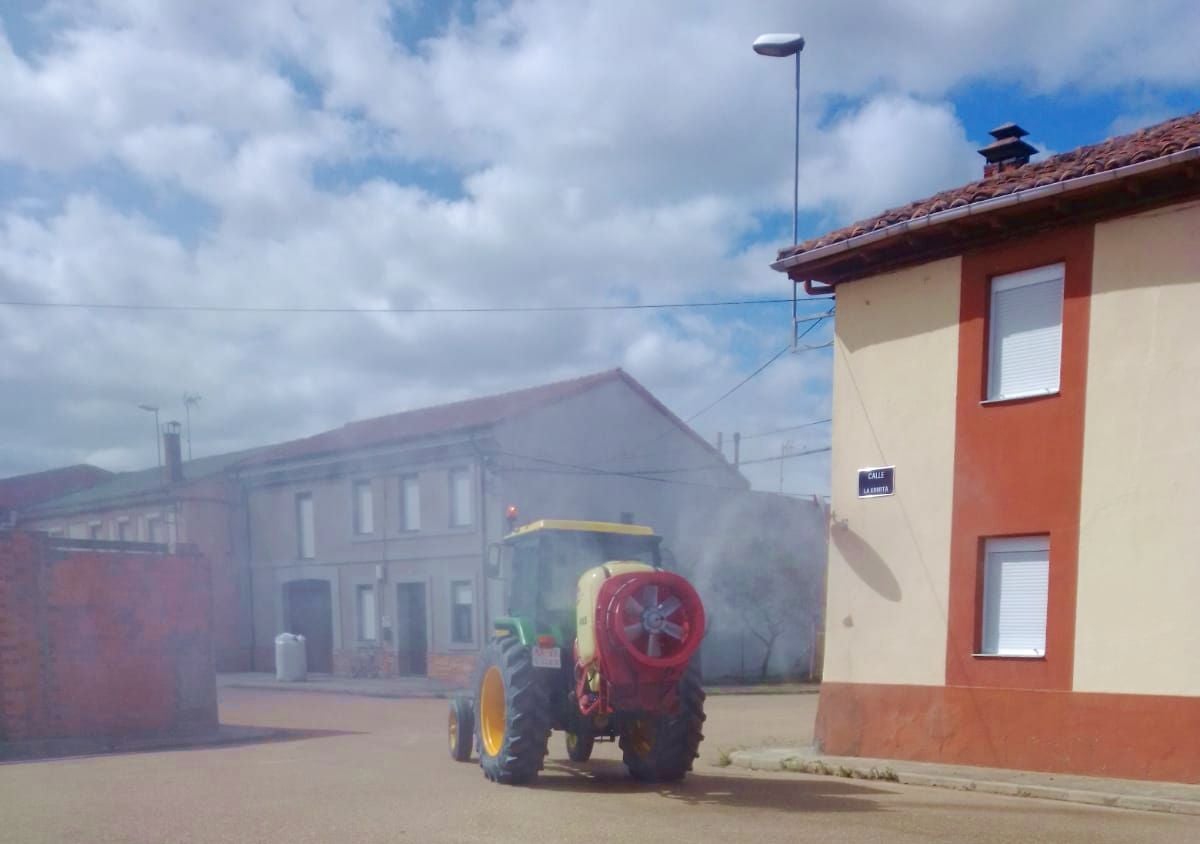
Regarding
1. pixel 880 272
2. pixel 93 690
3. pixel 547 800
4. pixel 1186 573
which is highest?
pixel 880 272

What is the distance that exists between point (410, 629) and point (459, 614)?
7.25ft

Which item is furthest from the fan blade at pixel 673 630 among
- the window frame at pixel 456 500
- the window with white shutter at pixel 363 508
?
the window with white shutter at pixel 363 508

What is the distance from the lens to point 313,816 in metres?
9.12

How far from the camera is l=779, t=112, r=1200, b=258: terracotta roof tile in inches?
391

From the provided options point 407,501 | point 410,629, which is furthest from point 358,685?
point 407,501

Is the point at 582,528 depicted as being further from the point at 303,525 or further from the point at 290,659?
the point at 303,525

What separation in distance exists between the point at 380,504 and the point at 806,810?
22.0 m

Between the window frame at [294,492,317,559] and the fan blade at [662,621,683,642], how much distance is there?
23.0 meters

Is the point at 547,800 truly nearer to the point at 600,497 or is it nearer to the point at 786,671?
the point at 600,497

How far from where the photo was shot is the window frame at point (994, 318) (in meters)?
11.0

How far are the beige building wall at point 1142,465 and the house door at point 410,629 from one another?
21.1 meters

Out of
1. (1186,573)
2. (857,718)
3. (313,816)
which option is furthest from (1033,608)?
(313,816)

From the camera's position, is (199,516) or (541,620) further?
(199,516)

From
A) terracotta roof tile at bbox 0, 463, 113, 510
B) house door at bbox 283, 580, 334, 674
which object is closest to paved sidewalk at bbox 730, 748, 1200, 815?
house door at bbox 283, 580, 334, 674
